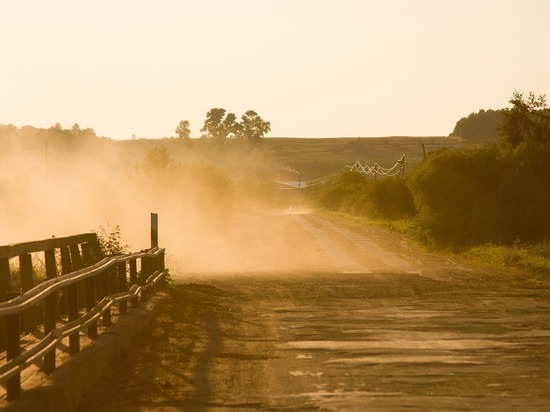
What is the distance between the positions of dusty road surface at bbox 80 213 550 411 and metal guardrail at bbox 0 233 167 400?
63cm

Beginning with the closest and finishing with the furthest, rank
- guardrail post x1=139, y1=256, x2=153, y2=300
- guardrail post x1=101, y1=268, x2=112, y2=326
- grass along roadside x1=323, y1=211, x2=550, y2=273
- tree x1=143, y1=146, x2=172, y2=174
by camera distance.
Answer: guardrail post x1=101, y1=268, x2=112, y2=326 < guardrail post x1=139, y1=256, x2=153, y2=300 < grass along roadside x1=323, y1=211, x2=550, y2=273 < tree x1=143, y1=146, x2=172, y2=174

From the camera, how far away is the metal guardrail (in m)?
9.02

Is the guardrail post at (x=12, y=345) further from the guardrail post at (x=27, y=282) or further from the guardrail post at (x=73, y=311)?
the guardrail post at (x=27, y=282)

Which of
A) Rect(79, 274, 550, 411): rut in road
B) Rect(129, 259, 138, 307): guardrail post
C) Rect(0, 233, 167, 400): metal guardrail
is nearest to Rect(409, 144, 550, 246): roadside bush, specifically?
Rect(79, 274, 550, 411): rut in road

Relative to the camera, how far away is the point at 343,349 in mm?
13805

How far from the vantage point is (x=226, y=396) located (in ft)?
34.7

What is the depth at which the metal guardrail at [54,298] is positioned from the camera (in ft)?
29.6

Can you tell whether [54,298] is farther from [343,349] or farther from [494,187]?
[494,187]

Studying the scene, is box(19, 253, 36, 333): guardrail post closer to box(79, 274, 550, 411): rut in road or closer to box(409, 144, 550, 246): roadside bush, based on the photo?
box(79, 274, 550, 411): rut in road

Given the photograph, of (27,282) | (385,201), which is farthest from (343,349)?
(385,201)

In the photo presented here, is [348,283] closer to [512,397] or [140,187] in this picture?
[512,397]

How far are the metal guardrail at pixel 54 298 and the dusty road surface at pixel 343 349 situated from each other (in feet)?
2.06

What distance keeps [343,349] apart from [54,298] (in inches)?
174

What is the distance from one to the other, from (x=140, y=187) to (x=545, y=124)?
1590 inches
